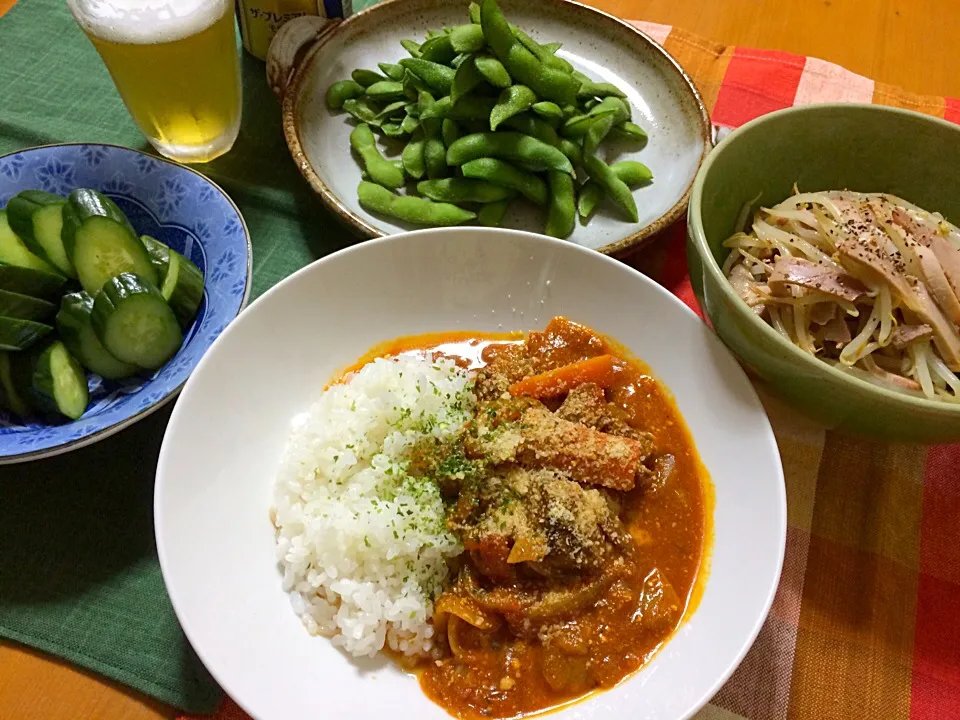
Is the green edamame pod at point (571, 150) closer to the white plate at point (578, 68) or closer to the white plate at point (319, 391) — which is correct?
the white plate at point (578, 68)

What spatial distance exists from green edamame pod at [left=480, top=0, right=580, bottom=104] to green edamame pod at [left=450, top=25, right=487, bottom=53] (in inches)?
1.4

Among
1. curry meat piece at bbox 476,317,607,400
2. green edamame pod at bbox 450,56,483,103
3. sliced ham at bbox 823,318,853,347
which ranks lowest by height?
curry meat piece at bbox 476,317,607,400

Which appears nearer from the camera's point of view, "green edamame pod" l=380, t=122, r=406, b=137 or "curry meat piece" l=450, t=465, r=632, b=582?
"curry meat piece" l=450, t=465, r=632, b=582

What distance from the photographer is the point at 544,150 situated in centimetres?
223

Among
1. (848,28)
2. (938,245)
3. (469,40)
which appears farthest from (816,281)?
(848,28)

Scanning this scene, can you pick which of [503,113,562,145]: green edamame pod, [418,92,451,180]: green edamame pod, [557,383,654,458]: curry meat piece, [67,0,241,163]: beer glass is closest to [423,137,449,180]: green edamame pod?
[418,92,451,180]: green edamame pod

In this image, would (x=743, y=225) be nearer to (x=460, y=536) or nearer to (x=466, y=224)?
(x=466, y=224)

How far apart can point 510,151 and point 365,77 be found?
0.68m

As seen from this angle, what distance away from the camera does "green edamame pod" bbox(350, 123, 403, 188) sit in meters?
2.30

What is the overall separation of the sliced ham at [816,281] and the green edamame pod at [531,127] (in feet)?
2.94

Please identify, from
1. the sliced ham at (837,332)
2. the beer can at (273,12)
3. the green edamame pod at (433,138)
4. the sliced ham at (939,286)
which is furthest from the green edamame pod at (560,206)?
the beer can at (273,12)

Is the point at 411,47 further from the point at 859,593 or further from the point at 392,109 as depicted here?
the point at 859,593

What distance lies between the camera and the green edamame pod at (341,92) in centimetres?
249

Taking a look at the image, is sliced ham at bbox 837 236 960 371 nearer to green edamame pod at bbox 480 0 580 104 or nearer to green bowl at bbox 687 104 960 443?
green bowl at bbox 687 104 960 443
